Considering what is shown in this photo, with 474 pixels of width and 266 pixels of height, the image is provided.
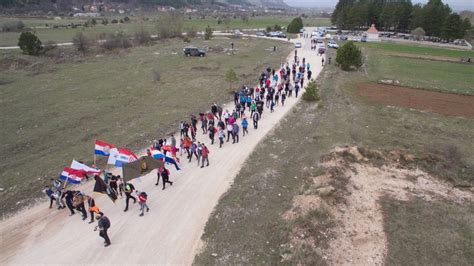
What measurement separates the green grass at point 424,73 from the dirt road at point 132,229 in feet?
92.0

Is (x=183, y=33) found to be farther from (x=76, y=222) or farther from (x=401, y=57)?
(x=76, y=222)

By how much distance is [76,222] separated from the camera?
45.9 feet

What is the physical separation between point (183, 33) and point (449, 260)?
80389 mm

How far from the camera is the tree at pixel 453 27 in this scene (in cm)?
7731

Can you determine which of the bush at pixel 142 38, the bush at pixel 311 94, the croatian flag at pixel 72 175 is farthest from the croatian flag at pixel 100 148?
the bush at pixel 142 38

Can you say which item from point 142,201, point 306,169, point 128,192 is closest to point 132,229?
point 142,201

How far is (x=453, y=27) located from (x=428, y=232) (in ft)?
262

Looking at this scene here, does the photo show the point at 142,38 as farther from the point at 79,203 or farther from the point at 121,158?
the point at 79,203

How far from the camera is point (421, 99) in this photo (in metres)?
31.3

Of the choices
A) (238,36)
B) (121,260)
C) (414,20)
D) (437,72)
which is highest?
(414,20)

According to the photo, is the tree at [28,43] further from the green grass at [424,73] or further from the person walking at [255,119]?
the green grass at [424,73]

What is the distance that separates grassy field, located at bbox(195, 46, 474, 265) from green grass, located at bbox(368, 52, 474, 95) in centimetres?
1009

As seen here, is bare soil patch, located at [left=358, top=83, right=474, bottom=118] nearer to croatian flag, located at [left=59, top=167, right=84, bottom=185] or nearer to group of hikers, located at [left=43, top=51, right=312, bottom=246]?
group of hikers, located at [left=43, top=51, right=312, bottom=246]

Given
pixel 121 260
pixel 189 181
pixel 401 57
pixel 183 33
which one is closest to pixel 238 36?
pixel 183 33
